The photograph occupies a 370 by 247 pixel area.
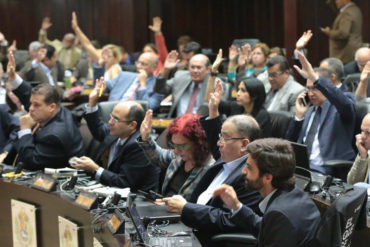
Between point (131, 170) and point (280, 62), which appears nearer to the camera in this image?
point (131, 170)

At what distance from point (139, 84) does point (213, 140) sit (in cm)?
339

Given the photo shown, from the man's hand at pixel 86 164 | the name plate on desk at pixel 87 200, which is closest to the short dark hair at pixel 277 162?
the name plate on desk at pixel 87 200

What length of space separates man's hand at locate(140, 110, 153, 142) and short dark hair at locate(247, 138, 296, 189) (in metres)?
1.43

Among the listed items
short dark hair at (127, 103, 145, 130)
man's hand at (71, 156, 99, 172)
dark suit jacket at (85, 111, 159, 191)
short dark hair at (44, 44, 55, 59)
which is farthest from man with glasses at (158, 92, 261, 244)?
short dark hair at (44, 44, 55, 59)

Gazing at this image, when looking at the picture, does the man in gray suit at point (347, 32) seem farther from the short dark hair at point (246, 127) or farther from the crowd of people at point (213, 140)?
the short dark hair at point (246, 127)

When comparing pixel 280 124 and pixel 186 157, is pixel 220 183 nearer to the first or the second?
pixel 186 157

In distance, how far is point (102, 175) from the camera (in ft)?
14.4

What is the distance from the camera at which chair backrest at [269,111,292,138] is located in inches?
214

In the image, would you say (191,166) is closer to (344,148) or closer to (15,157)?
(344,148)

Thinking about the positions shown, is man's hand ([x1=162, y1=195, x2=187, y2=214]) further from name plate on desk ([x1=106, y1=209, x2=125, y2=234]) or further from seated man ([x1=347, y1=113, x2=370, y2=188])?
seated man ([x1=347, y1=113, x2=370, y2=188])

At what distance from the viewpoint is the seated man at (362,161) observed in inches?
164

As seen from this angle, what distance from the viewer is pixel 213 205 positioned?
3.60m

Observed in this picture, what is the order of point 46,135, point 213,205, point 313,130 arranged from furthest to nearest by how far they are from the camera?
point 313,130 < point 46,135 < point 213,205

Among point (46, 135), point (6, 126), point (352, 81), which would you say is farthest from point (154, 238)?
point (352, 81)
